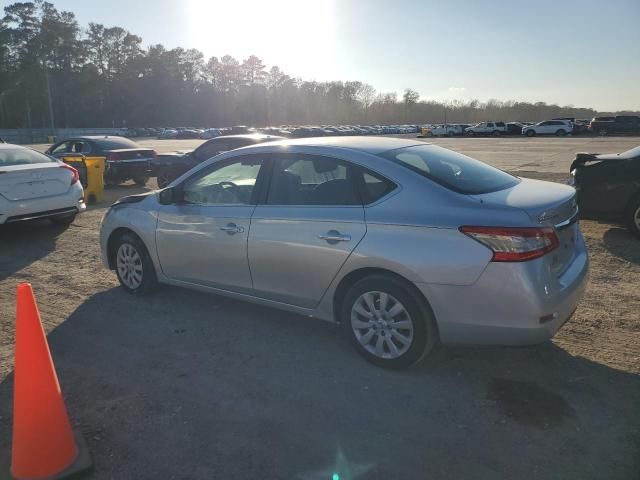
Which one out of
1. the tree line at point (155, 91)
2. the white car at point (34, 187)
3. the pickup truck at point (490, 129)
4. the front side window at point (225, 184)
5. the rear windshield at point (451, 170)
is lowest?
the white car at point (34, 187)

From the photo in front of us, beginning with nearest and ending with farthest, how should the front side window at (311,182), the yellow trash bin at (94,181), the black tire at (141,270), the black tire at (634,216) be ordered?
the front side window at (311,182) → the black tire at (141,270) → the black tire at (634,216) → the yellow trash bin at (94,181)

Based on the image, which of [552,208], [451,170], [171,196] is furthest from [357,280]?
[171,196]

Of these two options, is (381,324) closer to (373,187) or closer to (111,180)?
(373,187)

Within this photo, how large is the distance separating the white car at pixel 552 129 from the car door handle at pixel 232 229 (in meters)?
52.8

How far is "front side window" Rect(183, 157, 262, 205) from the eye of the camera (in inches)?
178

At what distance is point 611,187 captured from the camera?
24.8 ft

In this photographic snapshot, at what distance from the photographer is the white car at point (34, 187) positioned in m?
7.63

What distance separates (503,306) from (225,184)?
270cm

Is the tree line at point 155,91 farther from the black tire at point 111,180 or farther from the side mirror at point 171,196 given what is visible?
the side mirror at point 171,196

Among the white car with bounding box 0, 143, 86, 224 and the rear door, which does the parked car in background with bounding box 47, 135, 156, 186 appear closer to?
the white car with bounding box 0, 143, 86, 224

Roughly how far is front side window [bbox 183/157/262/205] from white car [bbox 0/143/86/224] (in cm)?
421

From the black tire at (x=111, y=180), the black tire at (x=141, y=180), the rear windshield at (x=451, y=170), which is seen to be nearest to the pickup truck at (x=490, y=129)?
the black tire at (x=141, y=180)

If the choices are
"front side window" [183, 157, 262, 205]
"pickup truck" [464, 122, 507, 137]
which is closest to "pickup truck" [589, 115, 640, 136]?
"pickup truck" [464, 122, 507, 137]

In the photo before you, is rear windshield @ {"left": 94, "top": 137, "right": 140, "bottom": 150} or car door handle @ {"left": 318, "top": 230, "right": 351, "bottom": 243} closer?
car door handle @ {"left": 318, "top": 230, "right": 351, "bottom": 243}
